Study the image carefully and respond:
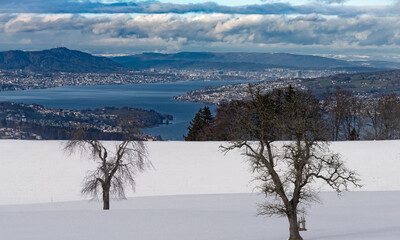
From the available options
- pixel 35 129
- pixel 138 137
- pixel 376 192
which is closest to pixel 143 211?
pixel 138 137

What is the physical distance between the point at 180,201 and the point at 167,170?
796cm

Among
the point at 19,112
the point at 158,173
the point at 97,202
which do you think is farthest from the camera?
the point at 19,112

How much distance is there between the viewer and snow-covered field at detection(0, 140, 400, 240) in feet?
69.9

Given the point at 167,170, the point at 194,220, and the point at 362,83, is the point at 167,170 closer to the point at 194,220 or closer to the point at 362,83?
the point at 194,220

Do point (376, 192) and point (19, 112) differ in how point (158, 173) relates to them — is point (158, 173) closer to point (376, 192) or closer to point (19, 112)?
point (376, 192)

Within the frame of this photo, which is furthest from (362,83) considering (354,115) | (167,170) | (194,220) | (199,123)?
(194,220)

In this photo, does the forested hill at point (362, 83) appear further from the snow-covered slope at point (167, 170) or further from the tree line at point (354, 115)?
the snow-covered slope at point (167, 170)

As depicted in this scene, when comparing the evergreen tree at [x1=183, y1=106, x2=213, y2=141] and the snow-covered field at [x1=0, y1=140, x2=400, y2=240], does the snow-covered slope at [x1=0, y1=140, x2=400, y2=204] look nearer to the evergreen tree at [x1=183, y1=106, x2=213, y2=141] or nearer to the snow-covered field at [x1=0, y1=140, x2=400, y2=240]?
the snow-covered field at [x1=0, y1=140, x2=400, y2=240]

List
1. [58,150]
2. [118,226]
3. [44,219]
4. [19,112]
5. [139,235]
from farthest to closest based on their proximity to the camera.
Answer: [19,112], [58,150], [44,219], [118,226], [139,235]

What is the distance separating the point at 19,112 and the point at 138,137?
327ft

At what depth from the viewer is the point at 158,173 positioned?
3809 cm

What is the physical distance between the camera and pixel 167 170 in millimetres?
38625

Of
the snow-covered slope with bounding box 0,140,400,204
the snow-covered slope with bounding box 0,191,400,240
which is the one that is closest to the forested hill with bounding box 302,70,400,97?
the snow-covered slope with bounding box 0,140,400,204

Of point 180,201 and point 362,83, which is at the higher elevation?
point 362,83
